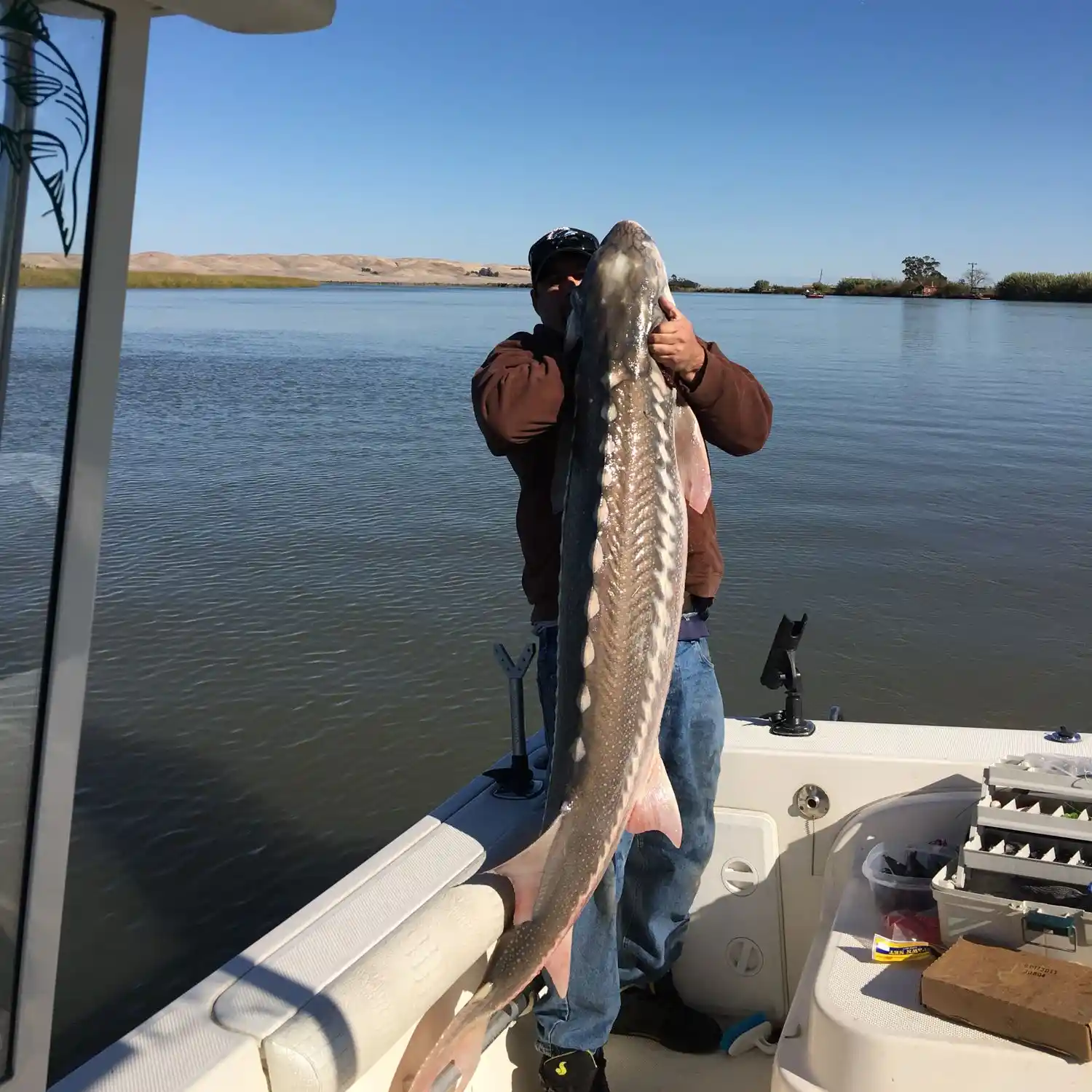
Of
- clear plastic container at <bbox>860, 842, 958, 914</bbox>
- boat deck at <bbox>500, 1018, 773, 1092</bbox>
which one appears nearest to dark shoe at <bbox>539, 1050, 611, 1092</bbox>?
boat deck at <bbox>500, 1018, 773, 1092</bbox>

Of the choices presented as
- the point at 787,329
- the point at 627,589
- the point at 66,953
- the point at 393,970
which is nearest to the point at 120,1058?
the point at 393,970

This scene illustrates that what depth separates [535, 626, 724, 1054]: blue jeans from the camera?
2646 millimetres

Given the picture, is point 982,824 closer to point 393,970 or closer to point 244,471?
point 393,970

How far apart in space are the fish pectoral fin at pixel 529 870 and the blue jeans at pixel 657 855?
15.4 inches

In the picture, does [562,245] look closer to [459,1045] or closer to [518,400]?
[518,400]

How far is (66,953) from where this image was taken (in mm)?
5133

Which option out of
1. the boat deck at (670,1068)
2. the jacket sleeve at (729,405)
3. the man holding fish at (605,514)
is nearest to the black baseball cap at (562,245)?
the man holding fish at (605,514)

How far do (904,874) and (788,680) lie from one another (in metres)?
0.85

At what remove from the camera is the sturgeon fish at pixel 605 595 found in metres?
2.15

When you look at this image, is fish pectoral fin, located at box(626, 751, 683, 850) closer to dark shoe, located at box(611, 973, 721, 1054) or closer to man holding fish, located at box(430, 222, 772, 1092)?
man holding fish, located at box(430, 222, 772, 1092)

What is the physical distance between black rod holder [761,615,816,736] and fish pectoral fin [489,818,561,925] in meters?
1.43

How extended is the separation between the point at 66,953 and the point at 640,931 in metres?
3.49

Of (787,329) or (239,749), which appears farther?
(787,329)

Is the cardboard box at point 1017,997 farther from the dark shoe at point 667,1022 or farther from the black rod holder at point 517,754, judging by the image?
the black rod holder at point 517,754
